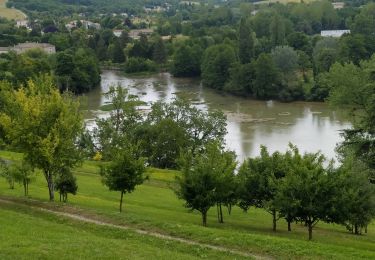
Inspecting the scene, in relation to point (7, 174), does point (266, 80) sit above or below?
below

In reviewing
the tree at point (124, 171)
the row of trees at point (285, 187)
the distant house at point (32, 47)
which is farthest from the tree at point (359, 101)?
the distant house at point (32, 47)

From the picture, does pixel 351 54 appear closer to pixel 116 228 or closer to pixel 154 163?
pixel 154 163

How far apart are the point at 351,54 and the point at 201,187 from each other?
222ft

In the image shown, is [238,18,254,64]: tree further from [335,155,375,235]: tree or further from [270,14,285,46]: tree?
[335,155,375,235]: tree

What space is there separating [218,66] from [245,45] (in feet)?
26.9

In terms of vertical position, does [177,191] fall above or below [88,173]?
above

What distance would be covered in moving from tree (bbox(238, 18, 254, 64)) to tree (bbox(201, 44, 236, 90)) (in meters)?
3.10

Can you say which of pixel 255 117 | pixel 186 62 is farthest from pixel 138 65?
pixel 255 117

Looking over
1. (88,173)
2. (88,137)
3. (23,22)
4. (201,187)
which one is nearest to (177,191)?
(201,187)

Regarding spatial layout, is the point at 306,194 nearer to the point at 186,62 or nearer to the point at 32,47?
the point at 186,62

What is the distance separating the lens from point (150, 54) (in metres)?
110

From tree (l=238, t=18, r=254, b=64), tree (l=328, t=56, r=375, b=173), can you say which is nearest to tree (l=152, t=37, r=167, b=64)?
tree (l=238, t=18, r=254, b=64)

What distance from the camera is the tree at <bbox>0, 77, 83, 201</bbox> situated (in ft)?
72.2

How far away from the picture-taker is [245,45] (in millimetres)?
91438
